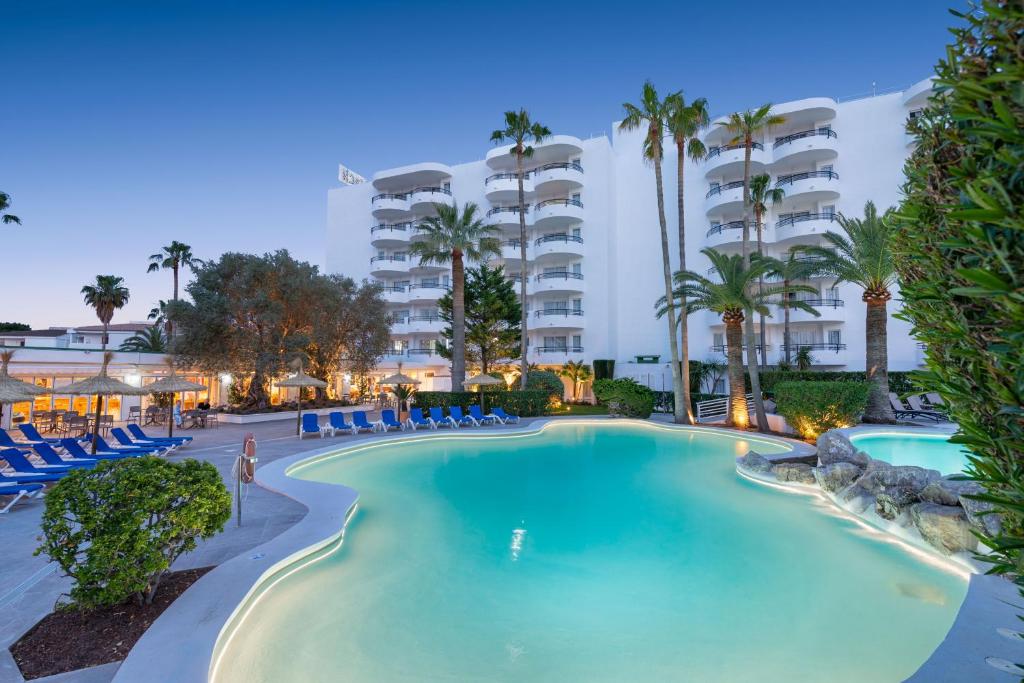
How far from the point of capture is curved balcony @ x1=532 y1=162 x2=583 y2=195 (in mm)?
33125

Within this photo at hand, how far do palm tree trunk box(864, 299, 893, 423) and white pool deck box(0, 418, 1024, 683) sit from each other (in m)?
16.0

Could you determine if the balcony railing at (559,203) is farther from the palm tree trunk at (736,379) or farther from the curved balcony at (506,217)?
the palm tree trunk at (736,379)

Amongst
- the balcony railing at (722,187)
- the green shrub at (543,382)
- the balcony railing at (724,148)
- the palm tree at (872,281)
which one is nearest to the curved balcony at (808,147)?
the balcony railing at (724,148)

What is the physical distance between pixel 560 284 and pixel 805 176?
16.4 m

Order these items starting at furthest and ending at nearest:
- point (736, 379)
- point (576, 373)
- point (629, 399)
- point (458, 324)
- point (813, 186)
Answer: point (576, 373), point (813, 186), point (458, 324), point (629, 399), point (736, 379)

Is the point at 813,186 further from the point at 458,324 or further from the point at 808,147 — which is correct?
the point at 458,324

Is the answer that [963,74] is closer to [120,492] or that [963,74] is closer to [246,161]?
[120,492]

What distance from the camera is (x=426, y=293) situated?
3609 centimetres

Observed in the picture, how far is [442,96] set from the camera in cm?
2458

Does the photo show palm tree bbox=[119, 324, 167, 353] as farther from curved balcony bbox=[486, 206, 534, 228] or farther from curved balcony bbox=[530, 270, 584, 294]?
curved balcony bbox=[530, 270, 584, 294]

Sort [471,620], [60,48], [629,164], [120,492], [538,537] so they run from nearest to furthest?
[120,492], [471,620], [538,537], [60,48], [629,164]

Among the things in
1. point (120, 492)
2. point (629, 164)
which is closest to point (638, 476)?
point (120, 492)

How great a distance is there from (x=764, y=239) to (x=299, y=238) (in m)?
40.9

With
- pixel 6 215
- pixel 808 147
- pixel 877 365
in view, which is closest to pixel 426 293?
pixel 6 215
